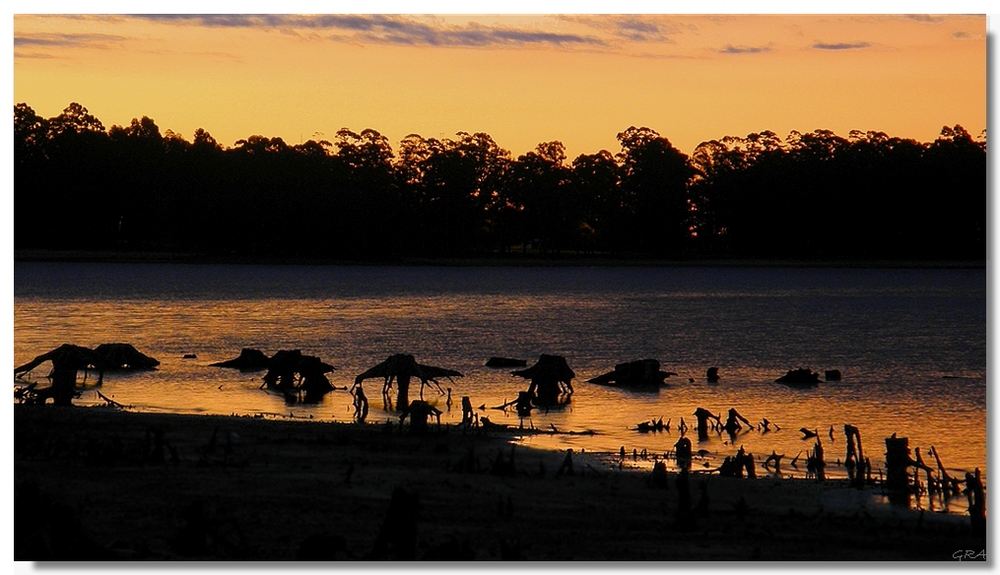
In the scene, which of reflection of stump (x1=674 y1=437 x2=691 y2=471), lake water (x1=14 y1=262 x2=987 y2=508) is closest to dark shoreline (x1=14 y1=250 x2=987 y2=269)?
lake water (x1=14 y1=262 x2=987 y2=508)

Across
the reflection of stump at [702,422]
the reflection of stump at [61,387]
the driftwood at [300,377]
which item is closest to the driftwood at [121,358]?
the driftwood at [300,377]

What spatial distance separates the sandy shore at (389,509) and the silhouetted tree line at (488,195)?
20.4ft

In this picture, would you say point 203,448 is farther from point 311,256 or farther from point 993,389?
point 311,256

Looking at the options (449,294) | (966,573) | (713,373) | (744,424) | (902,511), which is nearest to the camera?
(966,573)

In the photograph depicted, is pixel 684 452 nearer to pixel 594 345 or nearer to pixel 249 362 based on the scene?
pixel 249 362

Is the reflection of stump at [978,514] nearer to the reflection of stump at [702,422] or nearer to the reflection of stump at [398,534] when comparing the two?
the reflection of stump at [398,534]

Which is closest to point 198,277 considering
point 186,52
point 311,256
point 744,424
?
point 311,256

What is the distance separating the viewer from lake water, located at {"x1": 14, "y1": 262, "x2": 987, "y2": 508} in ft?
116

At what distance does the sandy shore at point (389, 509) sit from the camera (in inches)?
607

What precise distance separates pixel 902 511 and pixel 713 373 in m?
28.4

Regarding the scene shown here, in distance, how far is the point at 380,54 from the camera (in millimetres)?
19500

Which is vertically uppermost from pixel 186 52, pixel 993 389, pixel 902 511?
pixel 186 52

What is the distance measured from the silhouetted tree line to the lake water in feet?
16.5
